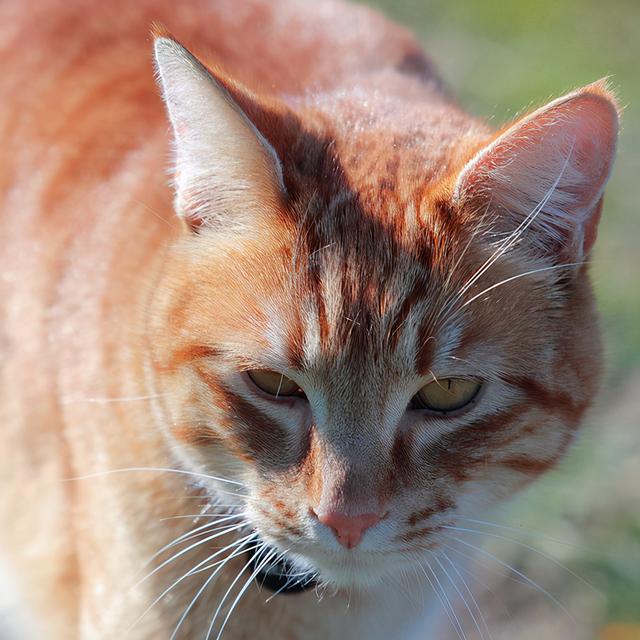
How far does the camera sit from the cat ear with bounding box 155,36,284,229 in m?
2.06

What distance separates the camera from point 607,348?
2.60 m

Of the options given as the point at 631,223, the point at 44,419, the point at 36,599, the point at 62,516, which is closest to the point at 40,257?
the point at 44,419

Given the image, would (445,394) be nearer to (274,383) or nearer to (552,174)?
(274,383)

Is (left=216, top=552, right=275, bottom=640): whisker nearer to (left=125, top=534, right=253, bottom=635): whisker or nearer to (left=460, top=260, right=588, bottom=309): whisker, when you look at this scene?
(left=125, top=534, right=253, bottom=635): whisker

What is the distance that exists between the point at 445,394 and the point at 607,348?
65 centimetres

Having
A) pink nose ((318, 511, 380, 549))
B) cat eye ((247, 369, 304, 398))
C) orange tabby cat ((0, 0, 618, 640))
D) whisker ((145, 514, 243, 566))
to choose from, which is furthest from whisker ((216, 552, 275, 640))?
cat eye ((247, 369, 304, 398))

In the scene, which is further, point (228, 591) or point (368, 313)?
point (228, 591)

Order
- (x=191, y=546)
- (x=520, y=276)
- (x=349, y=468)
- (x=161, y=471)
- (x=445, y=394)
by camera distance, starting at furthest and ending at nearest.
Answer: (x=161, y=471) < (x=191, y=546) < (x=520, y=276) < (x=445, y=394) < (x=349, y=468)

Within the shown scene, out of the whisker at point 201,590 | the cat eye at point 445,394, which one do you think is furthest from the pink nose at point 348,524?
the whisker at point 201,590

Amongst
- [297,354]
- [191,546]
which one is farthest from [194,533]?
[297,354]

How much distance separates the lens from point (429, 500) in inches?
83.9

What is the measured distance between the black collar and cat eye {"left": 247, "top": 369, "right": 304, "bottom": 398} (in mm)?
421

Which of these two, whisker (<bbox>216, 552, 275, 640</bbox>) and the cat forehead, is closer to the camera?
the cat forehead

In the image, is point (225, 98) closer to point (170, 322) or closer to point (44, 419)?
point (170, 322)
